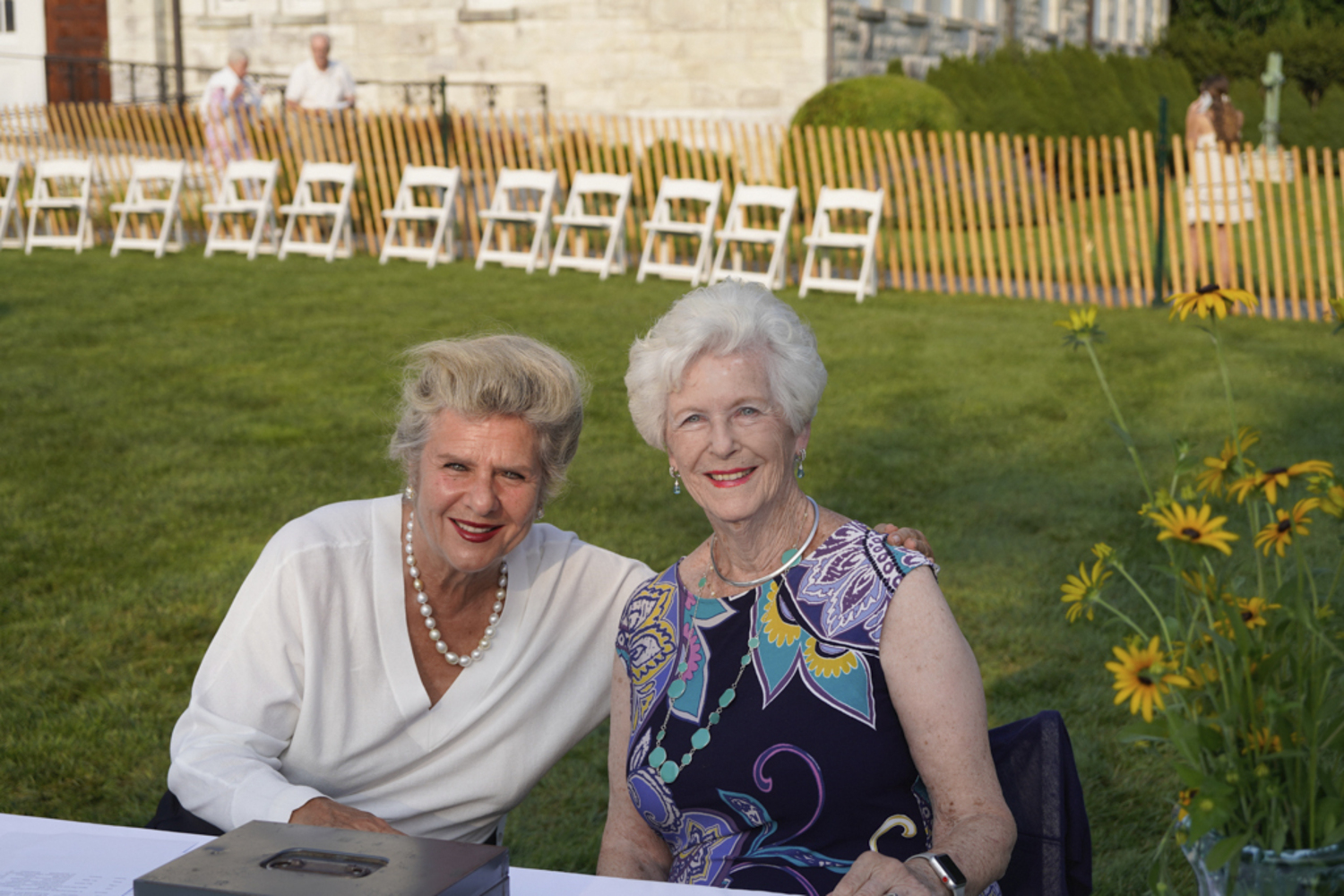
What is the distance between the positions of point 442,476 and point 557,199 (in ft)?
44.7

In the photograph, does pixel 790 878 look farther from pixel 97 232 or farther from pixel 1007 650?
pixel 97 232

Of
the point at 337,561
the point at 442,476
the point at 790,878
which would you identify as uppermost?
the point at 442,476

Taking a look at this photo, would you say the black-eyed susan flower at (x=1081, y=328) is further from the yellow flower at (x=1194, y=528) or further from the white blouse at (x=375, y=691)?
the white blouse at (x=375, y=691)

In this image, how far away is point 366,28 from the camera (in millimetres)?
23906

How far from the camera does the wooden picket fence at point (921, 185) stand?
12.8 meters

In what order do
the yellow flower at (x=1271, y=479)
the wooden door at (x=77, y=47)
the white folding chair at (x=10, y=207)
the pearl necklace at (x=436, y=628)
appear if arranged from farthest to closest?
1. the wooden door at (x=77, y=47)
2. the white folding chair at (x=10, y=207)
3. the pearl necklace at (x=436, y=628)
4. the yellow flower at (x=1271, y=479)

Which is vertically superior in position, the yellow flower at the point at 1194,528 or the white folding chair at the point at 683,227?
the white folding chair at the point at 683,227

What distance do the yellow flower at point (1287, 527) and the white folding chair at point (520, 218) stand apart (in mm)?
12947

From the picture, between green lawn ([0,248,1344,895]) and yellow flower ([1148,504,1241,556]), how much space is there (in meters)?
1.87

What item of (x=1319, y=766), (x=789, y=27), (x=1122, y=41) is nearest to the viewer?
(x=1319, y=766)

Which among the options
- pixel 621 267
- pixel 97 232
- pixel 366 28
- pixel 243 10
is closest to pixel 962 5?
pixel 366 28

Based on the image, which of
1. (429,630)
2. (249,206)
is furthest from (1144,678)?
(249,206)

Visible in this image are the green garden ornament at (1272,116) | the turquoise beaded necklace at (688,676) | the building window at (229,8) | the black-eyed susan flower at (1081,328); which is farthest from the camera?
the green garden ornament at (1272,116)

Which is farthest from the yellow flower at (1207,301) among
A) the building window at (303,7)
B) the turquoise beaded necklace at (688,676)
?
the building window at (303,7)
